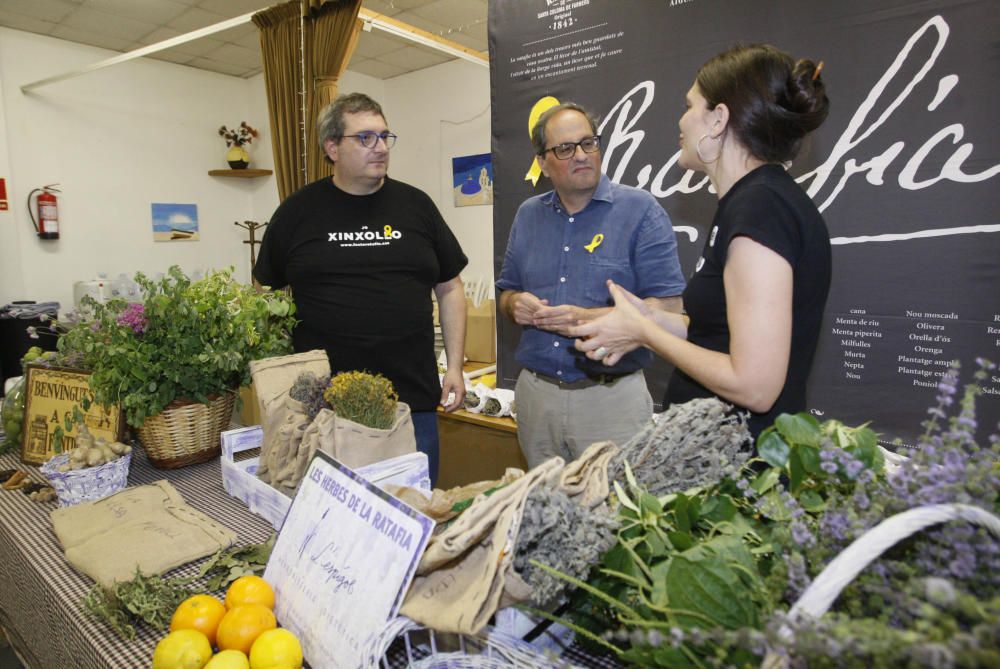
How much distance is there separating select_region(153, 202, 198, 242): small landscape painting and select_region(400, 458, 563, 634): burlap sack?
236 inches

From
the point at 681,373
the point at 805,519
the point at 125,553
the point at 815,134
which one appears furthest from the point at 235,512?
the point at 815,134

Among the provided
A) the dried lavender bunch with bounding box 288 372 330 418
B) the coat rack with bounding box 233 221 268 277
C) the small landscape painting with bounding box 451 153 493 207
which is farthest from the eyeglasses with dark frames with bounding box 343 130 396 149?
the coat rack with bounding box 233 221 268 277

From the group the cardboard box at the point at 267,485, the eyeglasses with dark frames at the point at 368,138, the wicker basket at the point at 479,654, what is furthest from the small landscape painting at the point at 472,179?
the wicker basket at the point at 479,654

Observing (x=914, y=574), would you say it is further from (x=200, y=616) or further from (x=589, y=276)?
(x=589, y=276)

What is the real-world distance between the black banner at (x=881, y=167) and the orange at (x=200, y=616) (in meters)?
1.90

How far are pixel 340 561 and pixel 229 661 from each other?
0.16 metres

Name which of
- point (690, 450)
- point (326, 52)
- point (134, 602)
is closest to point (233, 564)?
point (134, 602)

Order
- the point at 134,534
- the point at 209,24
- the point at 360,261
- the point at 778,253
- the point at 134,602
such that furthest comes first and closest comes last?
the point at 209,24
the point at 360,261
the point at 134,534
the point at 778,253
the point at 134,602

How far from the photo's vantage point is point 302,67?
3525mm

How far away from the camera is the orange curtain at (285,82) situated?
3.54m

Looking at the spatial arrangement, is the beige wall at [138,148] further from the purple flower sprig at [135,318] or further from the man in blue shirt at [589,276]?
the purple flower sprig at [135,318]

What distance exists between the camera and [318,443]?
1.15m

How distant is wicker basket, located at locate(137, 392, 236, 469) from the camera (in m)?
1.49

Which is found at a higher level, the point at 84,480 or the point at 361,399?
the point at 361,399
